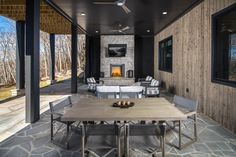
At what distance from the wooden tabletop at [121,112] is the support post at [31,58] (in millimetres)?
1873

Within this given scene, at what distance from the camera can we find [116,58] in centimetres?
1322

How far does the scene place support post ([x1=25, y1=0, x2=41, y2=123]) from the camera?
4.82m

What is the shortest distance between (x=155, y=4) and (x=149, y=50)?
7.63 m

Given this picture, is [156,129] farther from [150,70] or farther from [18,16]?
[150,70]

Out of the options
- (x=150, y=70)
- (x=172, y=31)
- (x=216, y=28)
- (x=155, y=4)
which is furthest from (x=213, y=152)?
(x=150, y=70)

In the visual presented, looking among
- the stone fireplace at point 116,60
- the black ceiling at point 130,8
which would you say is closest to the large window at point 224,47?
the black ceiling at point 130,8

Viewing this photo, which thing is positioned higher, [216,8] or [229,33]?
[216,8]

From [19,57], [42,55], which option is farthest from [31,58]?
[42,55]

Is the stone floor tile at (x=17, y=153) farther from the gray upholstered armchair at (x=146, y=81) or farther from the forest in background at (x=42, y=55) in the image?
the forest in background at (x=42, y=55)

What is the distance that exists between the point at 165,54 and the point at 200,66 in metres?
5.01

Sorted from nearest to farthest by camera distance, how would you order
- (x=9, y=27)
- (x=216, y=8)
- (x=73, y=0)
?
(x=216, y=8) → (x=73, y=0) → (x=9, y=27)

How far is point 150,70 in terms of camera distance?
13953 millimetres

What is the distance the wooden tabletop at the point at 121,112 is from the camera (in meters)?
2.73

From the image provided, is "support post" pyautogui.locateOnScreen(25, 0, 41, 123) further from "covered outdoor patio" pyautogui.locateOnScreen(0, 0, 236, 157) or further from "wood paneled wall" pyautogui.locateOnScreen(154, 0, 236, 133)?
"wood paneled wall" pyautogui.locateOnScreen(154, 0, 236, 133)
